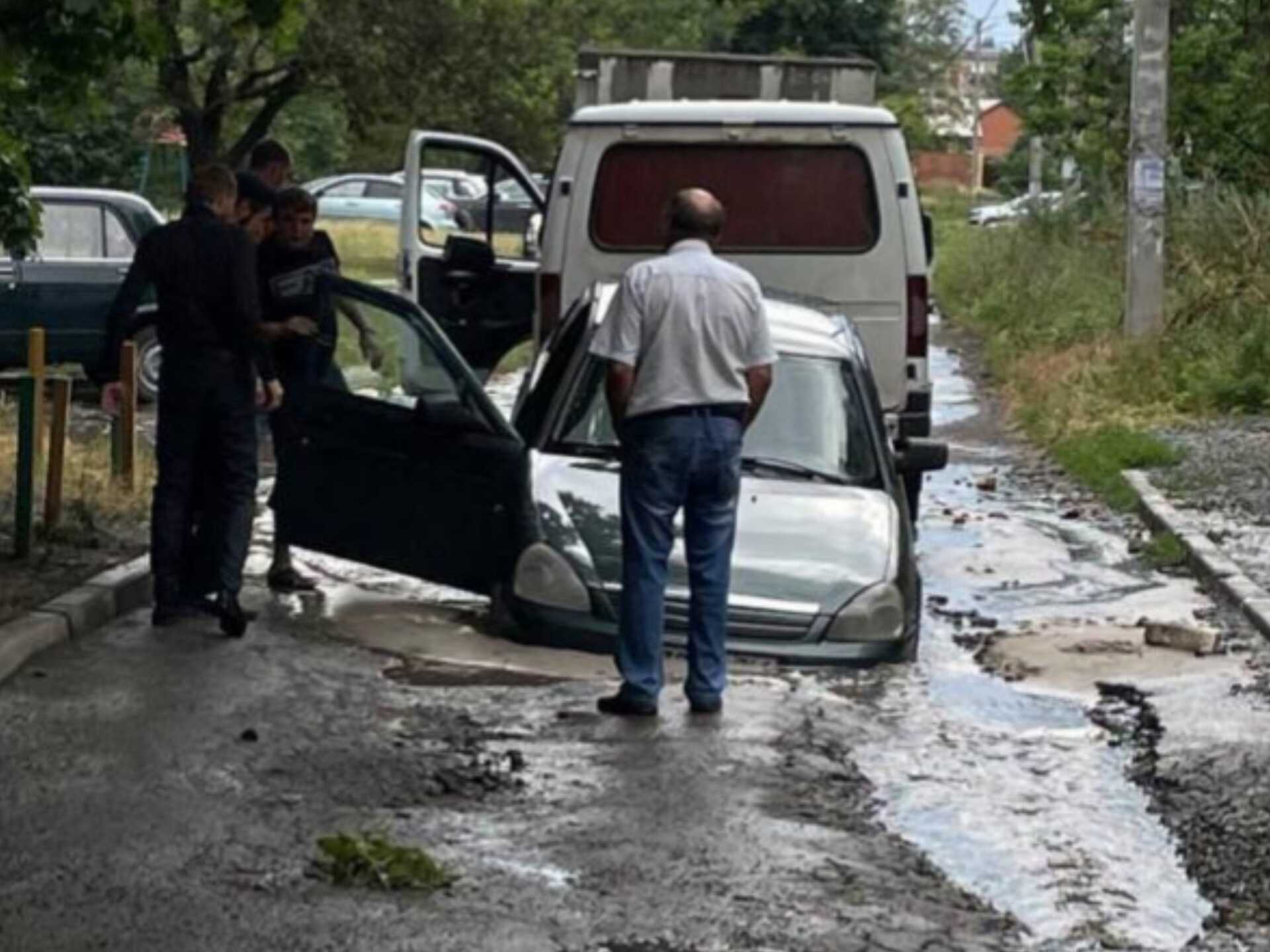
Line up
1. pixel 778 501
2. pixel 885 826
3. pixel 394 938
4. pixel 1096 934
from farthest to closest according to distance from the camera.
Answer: pixel 778 501, pixel 885 826, pixel 1096 934, pixel 394 938

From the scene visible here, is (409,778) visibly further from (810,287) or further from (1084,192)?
(1084,192)

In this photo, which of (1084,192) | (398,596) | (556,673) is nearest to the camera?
(556,673)

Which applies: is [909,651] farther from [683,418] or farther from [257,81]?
[257,81]

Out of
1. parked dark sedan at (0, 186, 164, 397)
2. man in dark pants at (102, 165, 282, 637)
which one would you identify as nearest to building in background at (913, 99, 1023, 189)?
parked dark sedan at (0, 186, 164, 397)

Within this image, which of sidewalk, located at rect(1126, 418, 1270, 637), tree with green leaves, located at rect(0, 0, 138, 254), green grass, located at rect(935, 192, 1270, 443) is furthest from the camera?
green grass, located at rect(935, 192, 1270, 443)

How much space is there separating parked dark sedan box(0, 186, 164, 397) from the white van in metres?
7.66

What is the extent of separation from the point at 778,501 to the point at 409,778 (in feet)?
10.5

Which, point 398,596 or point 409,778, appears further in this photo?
point 398,596

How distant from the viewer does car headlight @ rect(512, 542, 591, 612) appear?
34.3 feet

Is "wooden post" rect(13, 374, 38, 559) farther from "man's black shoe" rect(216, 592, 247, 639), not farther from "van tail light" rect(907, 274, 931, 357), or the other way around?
"van tail light" rect(907, 274, 931, 357)

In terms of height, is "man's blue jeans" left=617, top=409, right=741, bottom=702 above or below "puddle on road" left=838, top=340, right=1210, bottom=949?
above

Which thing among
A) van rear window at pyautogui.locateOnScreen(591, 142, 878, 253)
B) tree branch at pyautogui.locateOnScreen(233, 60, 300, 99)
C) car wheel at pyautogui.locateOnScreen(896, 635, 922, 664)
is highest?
tree branch at pyautogui.locateOnScreen(233, 60, 300, 99)

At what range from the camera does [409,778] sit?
326 inches

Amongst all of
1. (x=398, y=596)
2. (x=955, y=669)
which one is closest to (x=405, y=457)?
(x=398, y=596)
